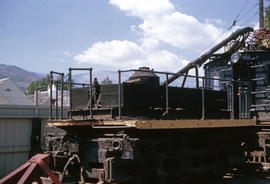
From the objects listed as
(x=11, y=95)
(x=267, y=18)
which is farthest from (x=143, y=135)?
(x=267, y=18)

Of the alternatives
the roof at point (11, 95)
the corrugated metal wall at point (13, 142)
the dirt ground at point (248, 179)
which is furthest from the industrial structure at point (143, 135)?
the roof at point (11, 95)

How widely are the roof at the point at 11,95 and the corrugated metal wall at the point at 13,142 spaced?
557 inches

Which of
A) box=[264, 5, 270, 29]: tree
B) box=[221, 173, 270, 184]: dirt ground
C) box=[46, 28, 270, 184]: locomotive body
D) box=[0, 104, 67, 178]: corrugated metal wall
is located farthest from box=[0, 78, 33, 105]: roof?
box=[264, 5, 270, 29]: tree

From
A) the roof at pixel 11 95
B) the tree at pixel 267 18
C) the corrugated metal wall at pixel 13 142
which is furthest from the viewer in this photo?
the tree at pixel 267 18

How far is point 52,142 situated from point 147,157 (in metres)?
2.27

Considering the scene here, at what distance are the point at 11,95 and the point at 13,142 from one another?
1780 centimetres

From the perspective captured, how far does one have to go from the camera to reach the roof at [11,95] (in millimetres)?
24652

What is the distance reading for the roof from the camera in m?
24.7

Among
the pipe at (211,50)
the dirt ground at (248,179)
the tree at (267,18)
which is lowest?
the dirt ground at (248,179)

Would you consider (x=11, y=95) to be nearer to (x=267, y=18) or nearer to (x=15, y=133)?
(x=15, y=133)

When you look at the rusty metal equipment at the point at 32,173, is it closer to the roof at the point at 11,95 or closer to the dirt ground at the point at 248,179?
the dirt ground at the point at 248,179

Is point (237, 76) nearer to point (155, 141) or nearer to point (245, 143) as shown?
point (245, 143)

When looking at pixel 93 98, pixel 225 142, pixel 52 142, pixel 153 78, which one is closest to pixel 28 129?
pixel 52 142

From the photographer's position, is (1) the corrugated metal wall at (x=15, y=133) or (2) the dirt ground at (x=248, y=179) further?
(1) the corrugated metal wall at (x=15, y=133)
